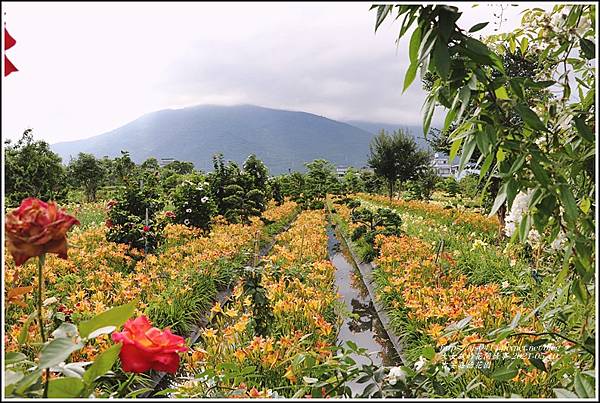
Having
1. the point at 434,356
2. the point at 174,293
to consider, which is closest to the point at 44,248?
the point at 434,356

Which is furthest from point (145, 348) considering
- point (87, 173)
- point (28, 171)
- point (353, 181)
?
point (353, 181)

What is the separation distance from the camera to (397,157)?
45.7 ft

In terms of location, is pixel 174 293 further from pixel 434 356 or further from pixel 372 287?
pixel 434 356

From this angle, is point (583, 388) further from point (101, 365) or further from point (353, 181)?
point (353, 181)

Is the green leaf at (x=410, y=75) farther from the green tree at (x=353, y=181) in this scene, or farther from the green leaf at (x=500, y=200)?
the green tree at (x=353, y=181)

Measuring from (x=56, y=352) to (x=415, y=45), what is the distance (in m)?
0.64

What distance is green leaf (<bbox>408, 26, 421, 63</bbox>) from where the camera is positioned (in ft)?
2.17

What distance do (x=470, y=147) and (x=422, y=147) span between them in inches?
597

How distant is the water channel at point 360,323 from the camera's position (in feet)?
Answer: 10.4

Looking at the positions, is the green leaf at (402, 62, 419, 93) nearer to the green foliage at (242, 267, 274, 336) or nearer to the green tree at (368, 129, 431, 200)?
the green foliage at (242, 267, 274, 336)

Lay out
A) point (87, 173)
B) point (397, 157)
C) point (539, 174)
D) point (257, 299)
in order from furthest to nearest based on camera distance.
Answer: point (87, 173) < point (397, 157) < point (257, 299) < point (539, 174)

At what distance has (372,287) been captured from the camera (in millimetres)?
4863

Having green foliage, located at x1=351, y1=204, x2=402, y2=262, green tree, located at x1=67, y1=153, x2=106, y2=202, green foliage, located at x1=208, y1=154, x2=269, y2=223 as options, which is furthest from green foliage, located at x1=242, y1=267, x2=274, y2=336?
green tree, located at x1=67, y1=153, x2=106, y2=202

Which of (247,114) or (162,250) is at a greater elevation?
(247,114)
